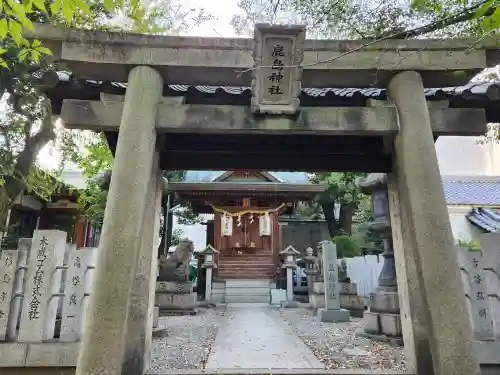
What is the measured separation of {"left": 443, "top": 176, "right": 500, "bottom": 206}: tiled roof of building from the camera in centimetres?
1766

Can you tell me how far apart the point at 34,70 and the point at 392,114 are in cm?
446

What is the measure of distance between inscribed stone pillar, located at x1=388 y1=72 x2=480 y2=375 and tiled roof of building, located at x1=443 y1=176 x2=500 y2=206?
15.9 m

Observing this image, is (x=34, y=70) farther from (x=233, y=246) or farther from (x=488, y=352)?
(x=233, y=246)

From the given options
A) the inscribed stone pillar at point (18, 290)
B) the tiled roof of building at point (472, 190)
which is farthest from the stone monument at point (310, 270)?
the inscribed stone pillar at point (18, 290)

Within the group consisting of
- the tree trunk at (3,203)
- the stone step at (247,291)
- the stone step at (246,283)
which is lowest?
the stone step at (247,291)

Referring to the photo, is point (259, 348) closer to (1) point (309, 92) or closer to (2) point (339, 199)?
(1) point (309, 92)

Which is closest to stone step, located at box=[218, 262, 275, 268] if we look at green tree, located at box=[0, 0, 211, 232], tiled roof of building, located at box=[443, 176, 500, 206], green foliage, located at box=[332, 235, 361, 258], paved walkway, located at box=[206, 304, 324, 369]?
green foliage, located at box=[332, 235, 361, 258]

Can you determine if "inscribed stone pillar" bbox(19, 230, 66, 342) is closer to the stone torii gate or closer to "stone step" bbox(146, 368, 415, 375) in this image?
the stone torii gate

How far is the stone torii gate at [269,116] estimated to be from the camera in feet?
10.5

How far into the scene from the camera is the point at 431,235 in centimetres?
327

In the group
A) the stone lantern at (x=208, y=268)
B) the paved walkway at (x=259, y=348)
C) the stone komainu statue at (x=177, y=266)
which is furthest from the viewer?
the stone lantern at (x=208, y=268)

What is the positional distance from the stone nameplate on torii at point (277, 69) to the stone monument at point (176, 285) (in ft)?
30.7

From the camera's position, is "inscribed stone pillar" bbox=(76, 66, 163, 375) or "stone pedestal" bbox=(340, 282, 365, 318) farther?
"stone pedestal" bbox=(340, 282, 365, 318)

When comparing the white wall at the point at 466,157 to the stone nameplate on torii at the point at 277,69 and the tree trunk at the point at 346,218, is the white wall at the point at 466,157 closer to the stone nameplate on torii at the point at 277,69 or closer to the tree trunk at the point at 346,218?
the tree trunk at the point at 346,218
